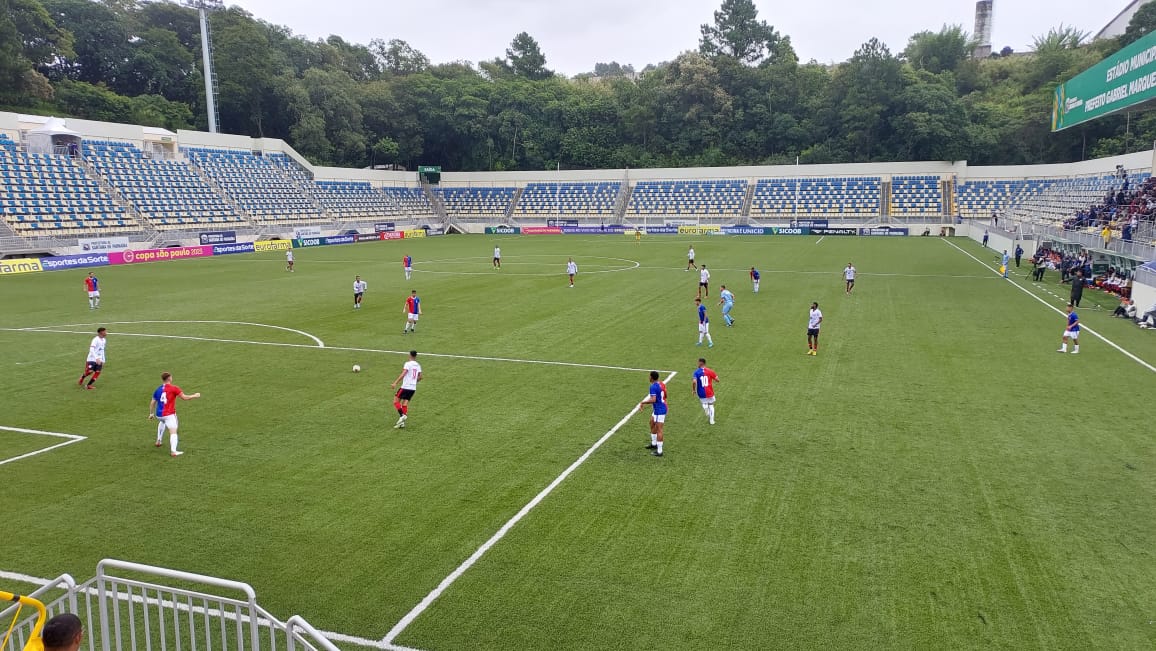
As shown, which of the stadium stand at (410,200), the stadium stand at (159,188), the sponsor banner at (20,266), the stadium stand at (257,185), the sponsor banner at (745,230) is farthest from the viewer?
the stadium stand at (410,200)

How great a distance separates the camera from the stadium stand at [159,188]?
59094 mm

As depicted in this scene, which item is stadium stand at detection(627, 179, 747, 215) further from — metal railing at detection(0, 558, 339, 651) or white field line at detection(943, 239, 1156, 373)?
metal railing at detection(0, 558, 339, 651)

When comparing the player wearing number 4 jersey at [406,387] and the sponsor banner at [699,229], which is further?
the sponsor banner at [699,229]

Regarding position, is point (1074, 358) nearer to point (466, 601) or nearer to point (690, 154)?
point (466, 601)

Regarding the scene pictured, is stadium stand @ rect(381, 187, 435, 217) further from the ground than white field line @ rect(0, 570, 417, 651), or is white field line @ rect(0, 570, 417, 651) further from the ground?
stadium stand @ rect(381, 187, 435, 217)

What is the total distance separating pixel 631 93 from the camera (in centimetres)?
10625

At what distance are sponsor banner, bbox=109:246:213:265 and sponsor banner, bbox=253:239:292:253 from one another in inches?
164

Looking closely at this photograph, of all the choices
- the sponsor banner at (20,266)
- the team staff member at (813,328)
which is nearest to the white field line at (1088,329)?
the team staff member at (813,328)

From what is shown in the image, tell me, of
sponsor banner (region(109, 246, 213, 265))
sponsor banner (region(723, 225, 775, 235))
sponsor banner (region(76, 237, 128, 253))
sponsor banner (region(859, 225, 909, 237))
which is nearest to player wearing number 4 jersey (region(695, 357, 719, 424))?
sponsor banner (region(109, 246, 213, 265))

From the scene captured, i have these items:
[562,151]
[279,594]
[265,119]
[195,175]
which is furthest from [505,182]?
[279,594]

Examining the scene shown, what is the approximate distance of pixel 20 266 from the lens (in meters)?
44.5

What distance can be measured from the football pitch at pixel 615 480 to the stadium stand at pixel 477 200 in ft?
228

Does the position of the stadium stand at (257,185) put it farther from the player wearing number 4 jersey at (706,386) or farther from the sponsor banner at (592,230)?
the player wearing number 4 jersey at (706,386)

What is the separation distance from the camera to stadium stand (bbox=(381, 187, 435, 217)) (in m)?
89.8
